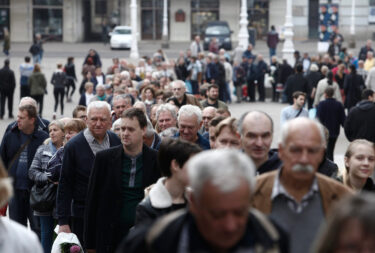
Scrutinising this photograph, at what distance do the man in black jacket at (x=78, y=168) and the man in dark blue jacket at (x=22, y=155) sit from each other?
1746 mm

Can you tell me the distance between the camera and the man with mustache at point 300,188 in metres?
4.82

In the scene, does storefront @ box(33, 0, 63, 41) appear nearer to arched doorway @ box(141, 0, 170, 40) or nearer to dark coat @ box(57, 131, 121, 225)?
arched doorway @ box(141, 0, 170, 40)

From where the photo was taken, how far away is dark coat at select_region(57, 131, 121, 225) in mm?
8555

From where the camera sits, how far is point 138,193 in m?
7.66

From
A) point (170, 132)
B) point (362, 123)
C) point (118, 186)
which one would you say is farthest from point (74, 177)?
point (362, 123)

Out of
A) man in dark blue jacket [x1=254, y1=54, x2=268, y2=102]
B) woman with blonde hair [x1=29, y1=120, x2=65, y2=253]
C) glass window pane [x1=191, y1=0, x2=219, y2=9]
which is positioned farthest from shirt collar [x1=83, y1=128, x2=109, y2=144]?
glass window pane [x1=191, y1=0, x2=219, y2=9]

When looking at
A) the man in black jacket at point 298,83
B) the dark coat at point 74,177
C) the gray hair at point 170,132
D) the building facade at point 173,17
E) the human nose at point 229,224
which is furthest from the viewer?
the building facade at point 173,17

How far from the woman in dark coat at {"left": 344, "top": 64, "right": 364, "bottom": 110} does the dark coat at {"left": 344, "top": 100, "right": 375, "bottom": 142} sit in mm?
9077

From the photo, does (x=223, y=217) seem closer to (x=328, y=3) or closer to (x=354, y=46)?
(x=354, y=46)

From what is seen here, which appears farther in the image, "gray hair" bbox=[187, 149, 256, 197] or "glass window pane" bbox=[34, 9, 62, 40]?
"glass window pane" bbox=[34, 9, 62, 40]

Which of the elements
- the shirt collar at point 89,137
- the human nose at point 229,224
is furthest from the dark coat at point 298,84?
the human nose at point 229,224

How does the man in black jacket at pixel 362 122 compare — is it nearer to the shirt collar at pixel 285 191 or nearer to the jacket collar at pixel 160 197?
the jacket collar at pixel 160 197

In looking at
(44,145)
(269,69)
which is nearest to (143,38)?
(269,69)

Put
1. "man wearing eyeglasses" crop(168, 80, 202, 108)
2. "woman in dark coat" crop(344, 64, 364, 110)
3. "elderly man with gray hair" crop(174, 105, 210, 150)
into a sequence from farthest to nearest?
"woman in dark coat" crop(344, 64, 364, 110)
"man wearing eyeglasses" crop(168, 80, 202, 108)
"elderly man with gray hair" crop(174, 105, 210, 150)
